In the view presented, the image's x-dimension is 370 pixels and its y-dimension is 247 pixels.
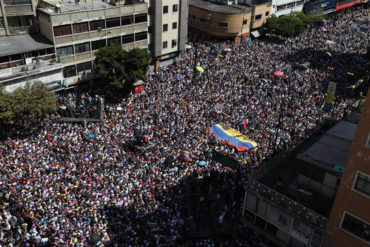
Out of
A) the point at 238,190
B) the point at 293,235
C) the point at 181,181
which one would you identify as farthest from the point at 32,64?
the point at 293,235

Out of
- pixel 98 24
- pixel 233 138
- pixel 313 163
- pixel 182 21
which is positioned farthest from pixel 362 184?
pixel 182 21

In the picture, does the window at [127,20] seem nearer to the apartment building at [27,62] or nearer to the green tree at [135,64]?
the green tree at [135,64]

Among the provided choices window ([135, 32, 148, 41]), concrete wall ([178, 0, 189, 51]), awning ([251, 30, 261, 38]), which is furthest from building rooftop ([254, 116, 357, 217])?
awning ([251, 30, 261, 38])

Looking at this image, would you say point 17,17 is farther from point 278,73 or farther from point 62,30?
point 278,73

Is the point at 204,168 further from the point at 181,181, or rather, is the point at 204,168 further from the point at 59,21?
the point at 59,21

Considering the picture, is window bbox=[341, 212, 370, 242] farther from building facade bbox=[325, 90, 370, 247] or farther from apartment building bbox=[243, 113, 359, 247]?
apartment building bbox=[243, 113, 359, 247]

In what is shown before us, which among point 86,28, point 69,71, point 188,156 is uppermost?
point 86,28

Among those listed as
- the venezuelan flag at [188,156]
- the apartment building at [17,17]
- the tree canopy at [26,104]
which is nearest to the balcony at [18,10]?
the apartment building at [17,17]
